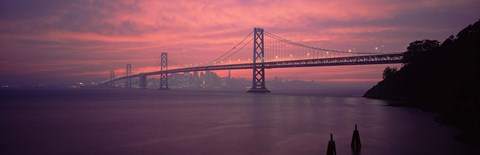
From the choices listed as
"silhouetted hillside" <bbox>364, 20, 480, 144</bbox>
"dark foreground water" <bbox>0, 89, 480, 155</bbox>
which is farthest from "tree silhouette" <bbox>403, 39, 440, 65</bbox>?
"dark foreground water" <bbox>0, 89, 480, 155</bbox>

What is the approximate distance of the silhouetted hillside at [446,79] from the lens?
67.4 feet

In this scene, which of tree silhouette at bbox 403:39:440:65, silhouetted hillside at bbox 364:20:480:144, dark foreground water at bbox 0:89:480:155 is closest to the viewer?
dark foreground water at bbox 0:89:480:155

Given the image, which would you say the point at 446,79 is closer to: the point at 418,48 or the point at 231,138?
the point at 418,48

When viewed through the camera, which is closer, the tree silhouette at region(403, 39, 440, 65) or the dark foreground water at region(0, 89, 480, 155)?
the dark foreground water at region(0, 89, 480, 155)

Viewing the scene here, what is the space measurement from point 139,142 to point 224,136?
4.32 metres

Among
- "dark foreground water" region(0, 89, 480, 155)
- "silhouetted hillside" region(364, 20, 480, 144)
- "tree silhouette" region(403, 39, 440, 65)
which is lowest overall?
"dark foreground water" region(0, 89, 480, 155)

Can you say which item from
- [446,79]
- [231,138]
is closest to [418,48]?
[446,79]

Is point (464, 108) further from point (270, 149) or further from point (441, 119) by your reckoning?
point (270, 149)

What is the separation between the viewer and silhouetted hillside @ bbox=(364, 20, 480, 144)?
67.4 feet

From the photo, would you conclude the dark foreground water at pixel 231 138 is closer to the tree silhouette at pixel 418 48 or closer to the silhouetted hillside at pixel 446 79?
the silhouetted hillside at pixel 446 79

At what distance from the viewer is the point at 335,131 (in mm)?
20234

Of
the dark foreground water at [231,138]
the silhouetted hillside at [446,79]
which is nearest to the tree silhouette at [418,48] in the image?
the silhouetted hillside at [446,79]

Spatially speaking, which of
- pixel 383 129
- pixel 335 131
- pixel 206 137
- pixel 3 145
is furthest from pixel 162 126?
pixel 383 129

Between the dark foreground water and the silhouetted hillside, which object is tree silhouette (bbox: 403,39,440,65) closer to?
the silhouetted hillside
